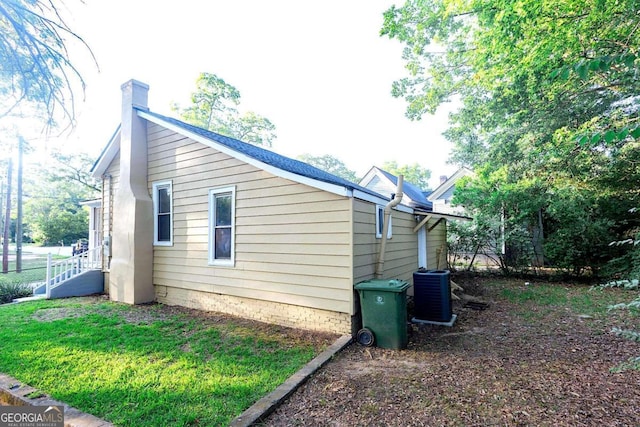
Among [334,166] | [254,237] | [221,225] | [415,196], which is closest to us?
[254,237]

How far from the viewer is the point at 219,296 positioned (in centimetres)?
638

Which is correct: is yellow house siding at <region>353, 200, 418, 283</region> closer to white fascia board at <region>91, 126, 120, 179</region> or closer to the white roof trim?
white fascia board at <region>91, 126, 120, 179</region>

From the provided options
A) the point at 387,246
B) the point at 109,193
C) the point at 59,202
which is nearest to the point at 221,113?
the point at 109,193

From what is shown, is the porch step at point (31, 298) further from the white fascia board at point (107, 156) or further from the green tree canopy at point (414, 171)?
the green tree canopy at point (414, 171)

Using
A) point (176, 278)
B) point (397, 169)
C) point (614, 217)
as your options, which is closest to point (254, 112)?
point (176, 278)

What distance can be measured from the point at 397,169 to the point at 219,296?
46511mm

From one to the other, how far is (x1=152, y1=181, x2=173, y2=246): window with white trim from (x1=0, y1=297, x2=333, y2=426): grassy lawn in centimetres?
191

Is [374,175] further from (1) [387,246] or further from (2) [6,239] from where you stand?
(2) [6,239]

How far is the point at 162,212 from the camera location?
7621mm

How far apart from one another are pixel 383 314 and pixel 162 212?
594 centimetres

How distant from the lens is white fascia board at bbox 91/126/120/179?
27.9 ft

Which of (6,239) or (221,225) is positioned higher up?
(221,225)

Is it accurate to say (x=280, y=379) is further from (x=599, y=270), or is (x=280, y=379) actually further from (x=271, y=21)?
(x=599, y=270)

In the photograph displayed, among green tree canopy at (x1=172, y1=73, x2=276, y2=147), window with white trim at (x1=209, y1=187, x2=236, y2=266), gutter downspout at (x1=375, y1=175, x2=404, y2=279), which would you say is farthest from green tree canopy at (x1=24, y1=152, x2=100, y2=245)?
gutter downspout at (x1=375, y1=175, x2=404, y2=279)
